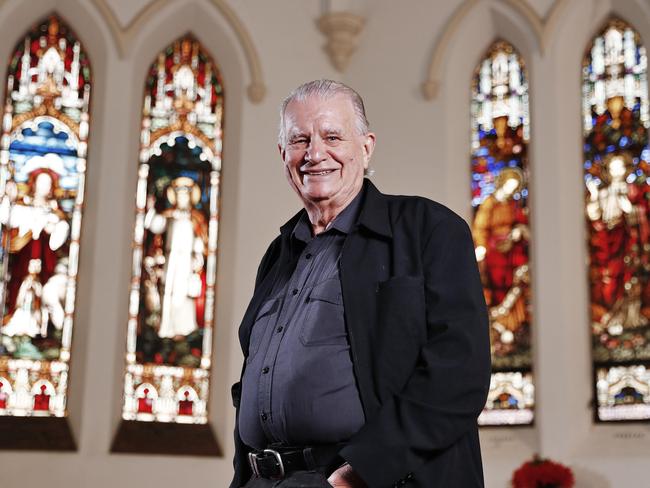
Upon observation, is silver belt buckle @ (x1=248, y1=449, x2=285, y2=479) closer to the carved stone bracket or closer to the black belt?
the black belt

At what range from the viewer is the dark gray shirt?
2406 millimetres

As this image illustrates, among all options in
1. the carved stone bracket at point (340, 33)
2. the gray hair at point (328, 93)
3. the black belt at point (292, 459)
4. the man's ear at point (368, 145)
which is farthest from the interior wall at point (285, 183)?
the black belt at point (292, 459)

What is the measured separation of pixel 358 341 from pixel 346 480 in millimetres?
308

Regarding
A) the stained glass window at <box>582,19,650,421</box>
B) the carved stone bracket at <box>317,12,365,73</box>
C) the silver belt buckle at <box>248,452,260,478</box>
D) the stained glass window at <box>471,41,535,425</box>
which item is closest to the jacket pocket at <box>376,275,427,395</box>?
the silver belt buckle at <box>248,452,260,478</box>

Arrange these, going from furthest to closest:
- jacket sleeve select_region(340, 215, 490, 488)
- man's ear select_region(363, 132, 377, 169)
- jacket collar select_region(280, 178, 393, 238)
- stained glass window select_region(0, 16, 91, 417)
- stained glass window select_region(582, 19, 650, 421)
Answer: stained glass window select_region(0, 16, 91, 417)
stained glass window select_region(582, 19, 650, 421)
man's ear select_region(363, 132, 377, 169)
jacket collar select_region(280, 178, 393, 238)
jacket sleeve select_region(340, 215, 490, 488)

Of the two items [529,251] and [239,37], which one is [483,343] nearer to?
[529,251]

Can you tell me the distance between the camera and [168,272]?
8.20 metres

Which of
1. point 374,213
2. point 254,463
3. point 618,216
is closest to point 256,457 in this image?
point 254,463

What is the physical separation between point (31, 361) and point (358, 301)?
18.9ft

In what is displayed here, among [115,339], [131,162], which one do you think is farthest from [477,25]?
[115,339]

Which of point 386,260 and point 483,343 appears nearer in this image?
point 483,343

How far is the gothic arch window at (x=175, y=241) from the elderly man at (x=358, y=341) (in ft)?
17.5

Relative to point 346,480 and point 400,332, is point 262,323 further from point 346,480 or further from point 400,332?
point 346,480

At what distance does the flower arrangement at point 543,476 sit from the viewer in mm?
6715
